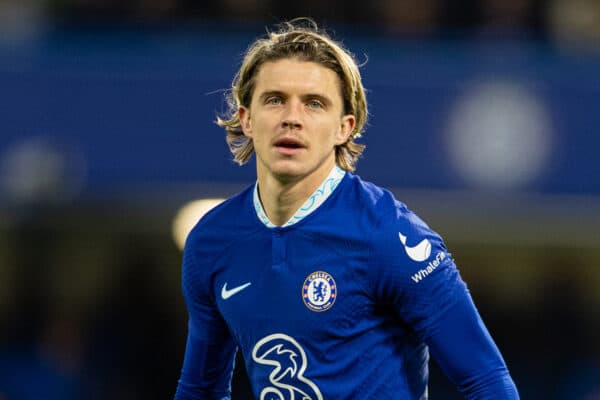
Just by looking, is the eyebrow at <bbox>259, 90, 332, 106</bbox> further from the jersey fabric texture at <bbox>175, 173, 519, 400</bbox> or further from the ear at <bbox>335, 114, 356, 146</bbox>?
the jersey fabric texture at <bbox>175, 173, 519, 400</bbox>

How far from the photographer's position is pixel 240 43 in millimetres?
8430

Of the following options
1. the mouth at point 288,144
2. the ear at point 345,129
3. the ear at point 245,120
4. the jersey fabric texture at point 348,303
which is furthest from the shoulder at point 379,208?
the ear at point 245,120

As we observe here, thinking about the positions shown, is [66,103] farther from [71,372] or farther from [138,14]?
[71,372]

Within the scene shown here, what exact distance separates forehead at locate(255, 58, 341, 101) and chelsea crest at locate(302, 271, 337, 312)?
51 cm

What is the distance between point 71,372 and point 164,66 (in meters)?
2.09

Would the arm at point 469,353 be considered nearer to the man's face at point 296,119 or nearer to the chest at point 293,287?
the chest at point 293,287

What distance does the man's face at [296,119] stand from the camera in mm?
3303

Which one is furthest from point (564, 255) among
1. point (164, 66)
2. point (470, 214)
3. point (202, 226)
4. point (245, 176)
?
point (202, 226)

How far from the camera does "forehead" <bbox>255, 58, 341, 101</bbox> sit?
3344 mm

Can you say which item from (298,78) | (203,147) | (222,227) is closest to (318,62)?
(298,78)

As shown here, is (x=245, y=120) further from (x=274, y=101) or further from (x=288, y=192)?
(x=288, y=192)

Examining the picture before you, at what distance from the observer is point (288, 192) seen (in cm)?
338

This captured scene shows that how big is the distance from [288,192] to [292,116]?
0.23 m

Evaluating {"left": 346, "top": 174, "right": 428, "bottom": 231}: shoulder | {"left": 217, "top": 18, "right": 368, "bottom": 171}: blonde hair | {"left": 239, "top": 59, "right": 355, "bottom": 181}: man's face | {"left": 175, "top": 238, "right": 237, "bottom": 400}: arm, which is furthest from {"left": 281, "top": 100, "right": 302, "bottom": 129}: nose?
{"left": 175, "top": 238, "right": 237, "bottom": 400}: arm
